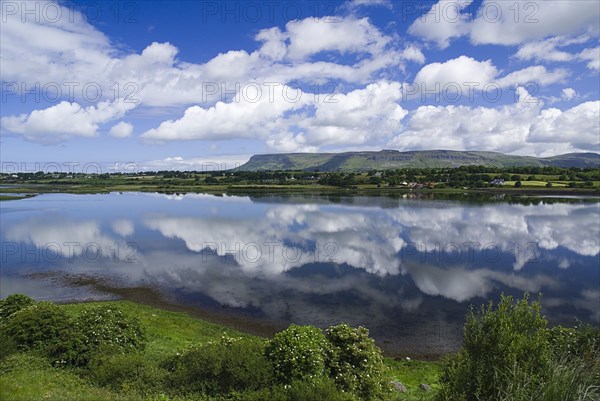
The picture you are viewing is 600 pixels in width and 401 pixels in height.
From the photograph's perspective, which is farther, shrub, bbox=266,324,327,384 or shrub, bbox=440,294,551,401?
shrub, bbox=266,324,327,384

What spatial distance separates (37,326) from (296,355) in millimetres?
14110

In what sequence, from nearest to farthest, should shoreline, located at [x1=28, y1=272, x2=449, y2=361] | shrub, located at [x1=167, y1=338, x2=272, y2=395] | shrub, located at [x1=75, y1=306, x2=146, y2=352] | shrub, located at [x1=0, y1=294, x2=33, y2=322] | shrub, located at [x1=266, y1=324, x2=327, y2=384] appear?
shrub, located at [x1=167, y1=338, x2=272, y2=395]
shrub, located at [x1=266, y1=324, x2=327, y2=384]
shrub, located at [x1=75, y1=306, x2=146, y2=352]
shrub, located at [x1=0, y1=294, x2=33, y2=322]
shoreline, located at [x1=28, y1=272, x2=449, y2=361]

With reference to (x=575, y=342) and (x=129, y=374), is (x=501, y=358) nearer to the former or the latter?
Answer: (x=575, y=342)

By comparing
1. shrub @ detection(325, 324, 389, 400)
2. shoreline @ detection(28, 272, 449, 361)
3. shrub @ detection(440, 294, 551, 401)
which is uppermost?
shrub @ detection(440, 294, 551, 401)

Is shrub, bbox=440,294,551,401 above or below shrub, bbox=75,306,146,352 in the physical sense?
above

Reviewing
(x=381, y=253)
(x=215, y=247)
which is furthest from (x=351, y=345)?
(x=215, y=247)

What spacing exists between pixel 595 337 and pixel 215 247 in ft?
180

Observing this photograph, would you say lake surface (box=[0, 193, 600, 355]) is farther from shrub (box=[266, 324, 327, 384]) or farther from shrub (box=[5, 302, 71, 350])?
shrub (box=[5, 302, 71, 350])

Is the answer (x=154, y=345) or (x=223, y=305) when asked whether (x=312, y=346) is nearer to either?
(x=154, y=345)

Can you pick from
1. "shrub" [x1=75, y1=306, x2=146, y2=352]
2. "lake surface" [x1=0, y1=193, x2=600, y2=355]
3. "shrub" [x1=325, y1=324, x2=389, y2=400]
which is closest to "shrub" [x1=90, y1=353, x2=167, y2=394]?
"shrub" [x1=75, y1=306, x2=146, y2=352]

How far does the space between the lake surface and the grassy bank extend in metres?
5.24

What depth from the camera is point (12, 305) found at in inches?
959

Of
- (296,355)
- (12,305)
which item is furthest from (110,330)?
(296,355)

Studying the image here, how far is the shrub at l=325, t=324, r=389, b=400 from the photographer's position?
17000 millimetres
